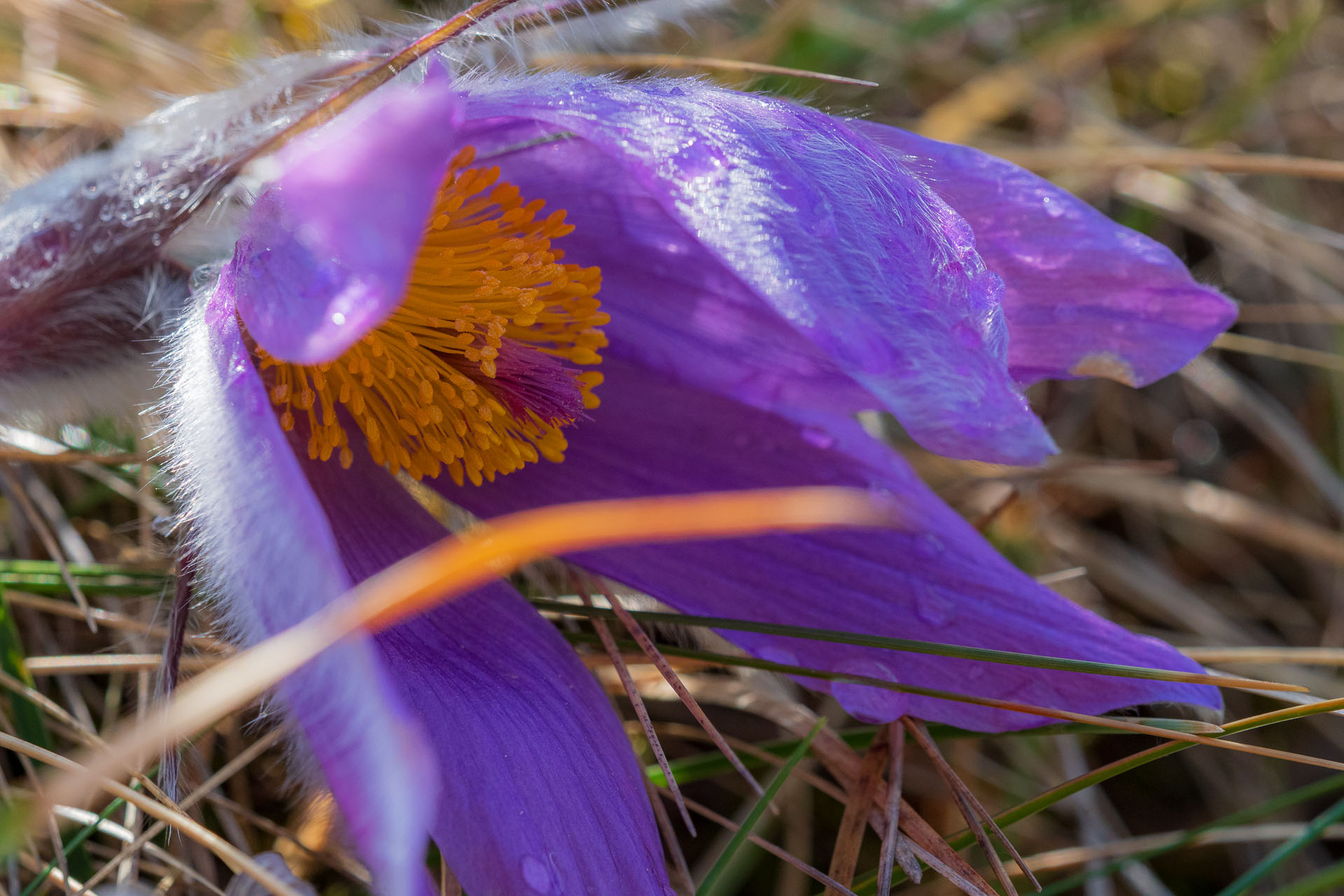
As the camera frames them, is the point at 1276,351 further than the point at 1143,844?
Yes

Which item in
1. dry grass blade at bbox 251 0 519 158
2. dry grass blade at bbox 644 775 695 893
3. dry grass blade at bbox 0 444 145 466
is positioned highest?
dry grass blade at bbox 251 0 519 158

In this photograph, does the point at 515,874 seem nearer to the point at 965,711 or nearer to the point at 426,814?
the point at 426,814

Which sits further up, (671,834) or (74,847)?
(74,847)

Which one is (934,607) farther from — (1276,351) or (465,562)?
(1276,351)

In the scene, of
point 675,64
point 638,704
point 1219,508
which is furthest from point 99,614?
point 1219,508

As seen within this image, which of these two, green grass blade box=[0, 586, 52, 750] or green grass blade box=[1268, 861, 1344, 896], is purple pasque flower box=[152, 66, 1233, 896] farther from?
green grass blade box=[0, 586, 52, 750]

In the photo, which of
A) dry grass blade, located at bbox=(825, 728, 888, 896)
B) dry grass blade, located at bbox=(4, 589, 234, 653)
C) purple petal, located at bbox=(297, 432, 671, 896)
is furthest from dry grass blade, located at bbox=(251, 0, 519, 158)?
dry grass blade, located at bbox=(825, 728, 888, 896)
